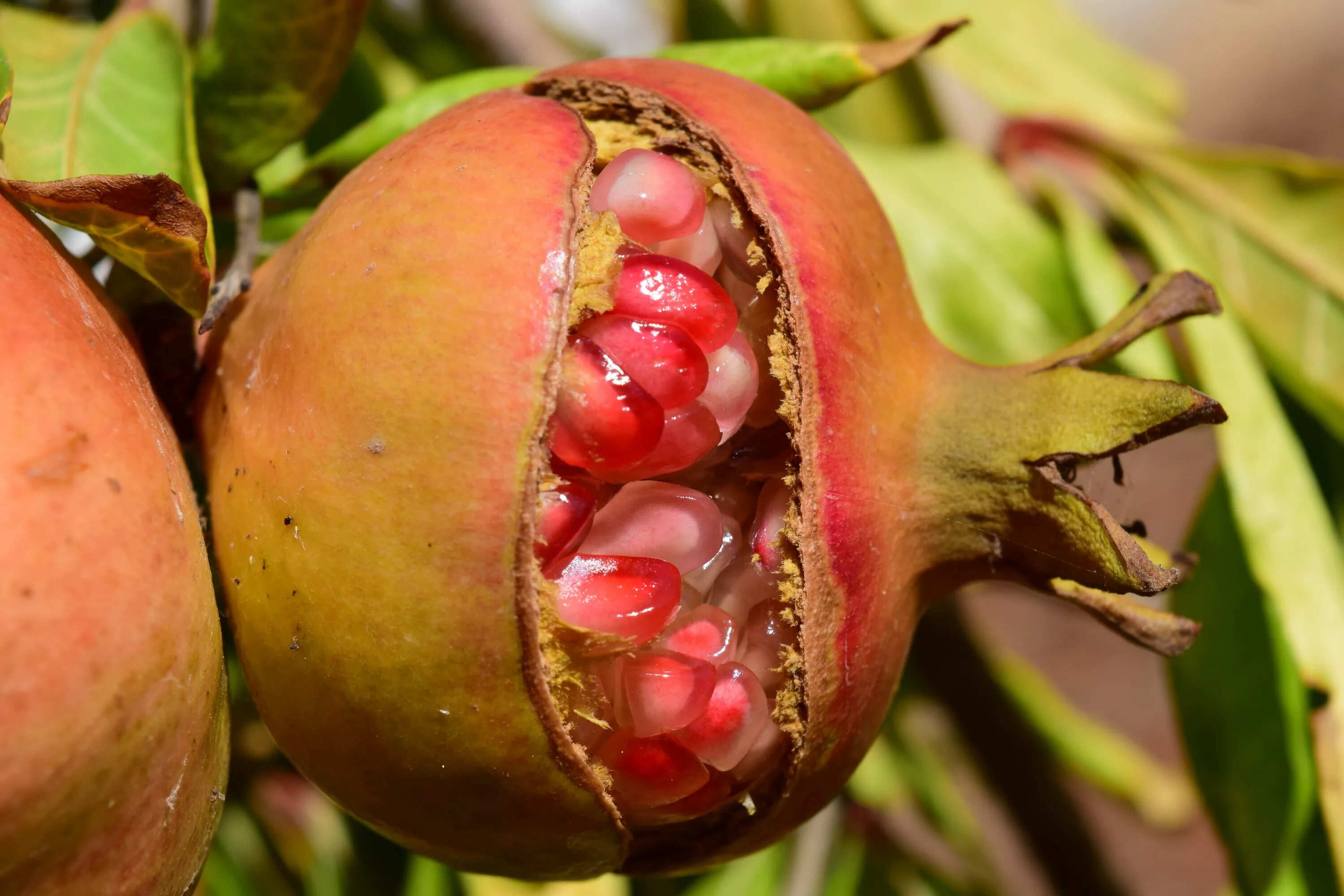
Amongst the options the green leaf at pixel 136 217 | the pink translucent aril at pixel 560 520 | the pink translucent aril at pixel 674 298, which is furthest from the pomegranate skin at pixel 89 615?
the pink translucent aril at pixel 674 298

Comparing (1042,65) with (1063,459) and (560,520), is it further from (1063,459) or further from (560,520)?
(560,520)

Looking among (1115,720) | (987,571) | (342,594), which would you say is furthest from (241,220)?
(1115,720)

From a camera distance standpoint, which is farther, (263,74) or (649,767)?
(263,74)

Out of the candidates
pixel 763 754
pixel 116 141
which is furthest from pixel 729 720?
pixel 116 141

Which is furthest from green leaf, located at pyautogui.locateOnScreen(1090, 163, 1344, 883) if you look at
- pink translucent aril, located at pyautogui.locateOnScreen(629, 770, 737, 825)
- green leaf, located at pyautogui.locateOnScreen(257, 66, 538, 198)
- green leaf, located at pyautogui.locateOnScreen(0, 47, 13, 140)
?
green leaf, located at pyautogui.locateOnScreen(0, 47, 13, 140)

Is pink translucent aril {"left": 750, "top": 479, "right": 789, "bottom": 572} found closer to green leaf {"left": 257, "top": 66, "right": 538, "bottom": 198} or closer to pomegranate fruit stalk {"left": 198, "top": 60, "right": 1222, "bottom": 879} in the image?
pomegranate fruit stalk {"left": 198, "top": 60, "right": 1222, "bottom": 879}

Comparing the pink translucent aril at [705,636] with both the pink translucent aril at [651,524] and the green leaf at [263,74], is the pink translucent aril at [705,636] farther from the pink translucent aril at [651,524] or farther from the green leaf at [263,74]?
the green leaf at [263,74]
